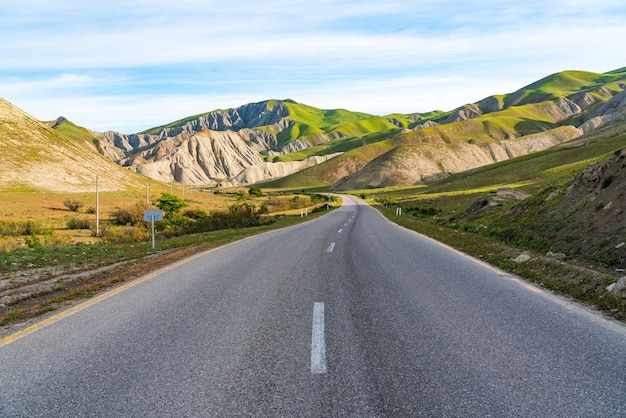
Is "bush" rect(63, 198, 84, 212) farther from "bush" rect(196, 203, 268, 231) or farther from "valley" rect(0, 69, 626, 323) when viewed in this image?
"bush" rect(196, 203, 268, 231)

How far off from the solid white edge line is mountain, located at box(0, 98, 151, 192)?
90590mm

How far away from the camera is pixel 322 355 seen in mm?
4598

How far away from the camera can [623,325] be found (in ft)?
18.9

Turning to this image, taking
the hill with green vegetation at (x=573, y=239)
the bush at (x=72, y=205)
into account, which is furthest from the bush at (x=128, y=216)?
the hill with green vegetation at (x=573, y=239)

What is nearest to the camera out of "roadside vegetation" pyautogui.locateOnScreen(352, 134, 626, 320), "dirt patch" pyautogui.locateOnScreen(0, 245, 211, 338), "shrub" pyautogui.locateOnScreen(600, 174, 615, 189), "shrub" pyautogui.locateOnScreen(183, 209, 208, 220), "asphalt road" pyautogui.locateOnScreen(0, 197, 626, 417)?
"asphalt road" pyautogui.locateOnScreen(0, 197, 626, 417)

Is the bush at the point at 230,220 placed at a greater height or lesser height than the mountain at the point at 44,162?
lesser

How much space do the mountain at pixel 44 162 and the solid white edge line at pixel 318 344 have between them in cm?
9059

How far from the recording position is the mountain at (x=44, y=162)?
84625mm

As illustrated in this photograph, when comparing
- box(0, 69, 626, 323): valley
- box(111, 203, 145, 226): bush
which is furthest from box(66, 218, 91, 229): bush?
box(111, 203, 145, 226): bush

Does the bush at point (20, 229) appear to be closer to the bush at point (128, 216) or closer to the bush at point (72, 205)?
the bush at point (128, 216)

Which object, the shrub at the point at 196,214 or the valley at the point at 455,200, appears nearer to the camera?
the valley at the point at 455,200

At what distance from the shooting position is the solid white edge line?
4.29 meters

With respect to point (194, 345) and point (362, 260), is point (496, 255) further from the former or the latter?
point (194, 345)

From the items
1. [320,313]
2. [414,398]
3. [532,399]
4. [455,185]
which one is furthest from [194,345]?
[455,185]
